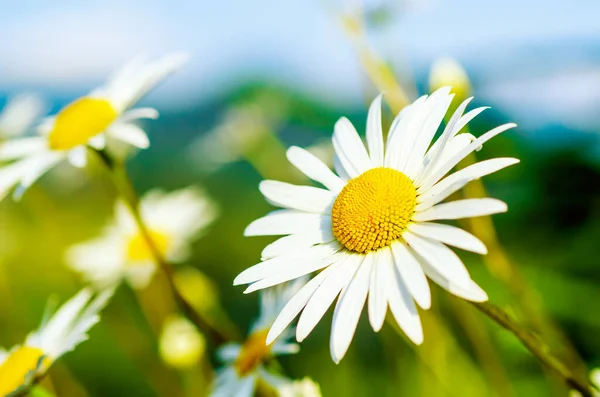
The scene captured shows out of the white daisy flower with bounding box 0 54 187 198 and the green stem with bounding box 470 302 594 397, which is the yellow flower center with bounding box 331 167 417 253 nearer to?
the green stem with bounding box 470 302 594 397

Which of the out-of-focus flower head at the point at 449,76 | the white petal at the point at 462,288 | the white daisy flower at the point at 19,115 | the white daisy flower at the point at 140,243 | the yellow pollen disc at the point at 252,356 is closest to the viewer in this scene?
the white petal at the point at 462,288

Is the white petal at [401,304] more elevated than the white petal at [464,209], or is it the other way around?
the white petal at [464,209]

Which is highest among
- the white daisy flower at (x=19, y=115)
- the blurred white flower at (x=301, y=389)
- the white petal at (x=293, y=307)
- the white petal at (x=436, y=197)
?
the white daisy flower at (x=19, y=115)

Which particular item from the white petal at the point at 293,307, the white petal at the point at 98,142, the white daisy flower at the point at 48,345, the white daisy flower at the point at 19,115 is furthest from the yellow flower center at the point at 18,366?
the white daisy flower at the point at 19,115

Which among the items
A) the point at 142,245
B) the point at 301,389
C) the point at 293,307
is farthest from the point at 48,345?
the point at 142,245

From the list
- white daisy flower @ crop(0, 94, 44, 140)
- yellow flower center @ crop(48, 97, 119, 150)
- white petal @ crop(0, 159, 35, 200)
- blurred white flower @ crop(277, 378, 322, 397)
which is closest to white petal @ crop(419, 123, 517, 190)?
blurred white flower @ crop(277, 378, 322, 397)

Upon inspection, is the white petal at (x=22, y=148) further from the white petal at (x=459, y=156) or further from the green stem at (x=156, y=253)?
the white petal at (x=459, y=156)

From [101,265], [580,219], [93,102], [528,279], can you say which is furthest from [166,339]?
[580,219]

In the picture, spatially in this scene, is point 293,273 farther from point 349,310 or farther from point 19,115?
point 19,115
